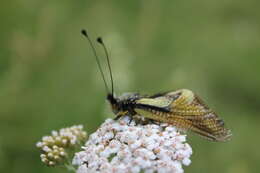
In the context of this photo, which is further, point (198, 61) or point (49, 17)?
point (198, 61)

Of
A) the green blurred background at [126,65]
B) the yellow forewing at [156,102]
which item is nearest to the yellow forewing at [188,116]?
the yellow forewing at [156,102]

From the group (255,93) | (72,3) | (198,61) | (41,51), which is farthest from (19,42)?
(255,93)

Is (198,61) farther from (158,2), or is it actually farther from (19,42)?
(19,42)

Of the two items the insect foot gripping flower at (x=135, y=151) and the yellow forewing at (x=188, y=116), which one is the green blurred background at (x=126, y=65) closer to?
the yellow forewing at (x=188, y=116)

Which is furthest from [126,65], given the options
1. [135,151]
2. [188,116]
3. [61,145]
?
[135,151]

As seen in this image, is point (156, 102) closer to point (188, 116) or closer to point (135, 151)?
point (188, 116)

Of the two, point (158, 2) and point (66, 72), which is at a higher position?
point (158, 2)

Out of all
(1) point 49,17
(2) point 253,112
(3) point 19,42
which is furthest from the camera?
(2) point 253,112

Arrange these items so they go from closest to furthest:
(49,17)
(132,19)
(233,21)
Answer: (49,17) → (132,19) → (233,21)
